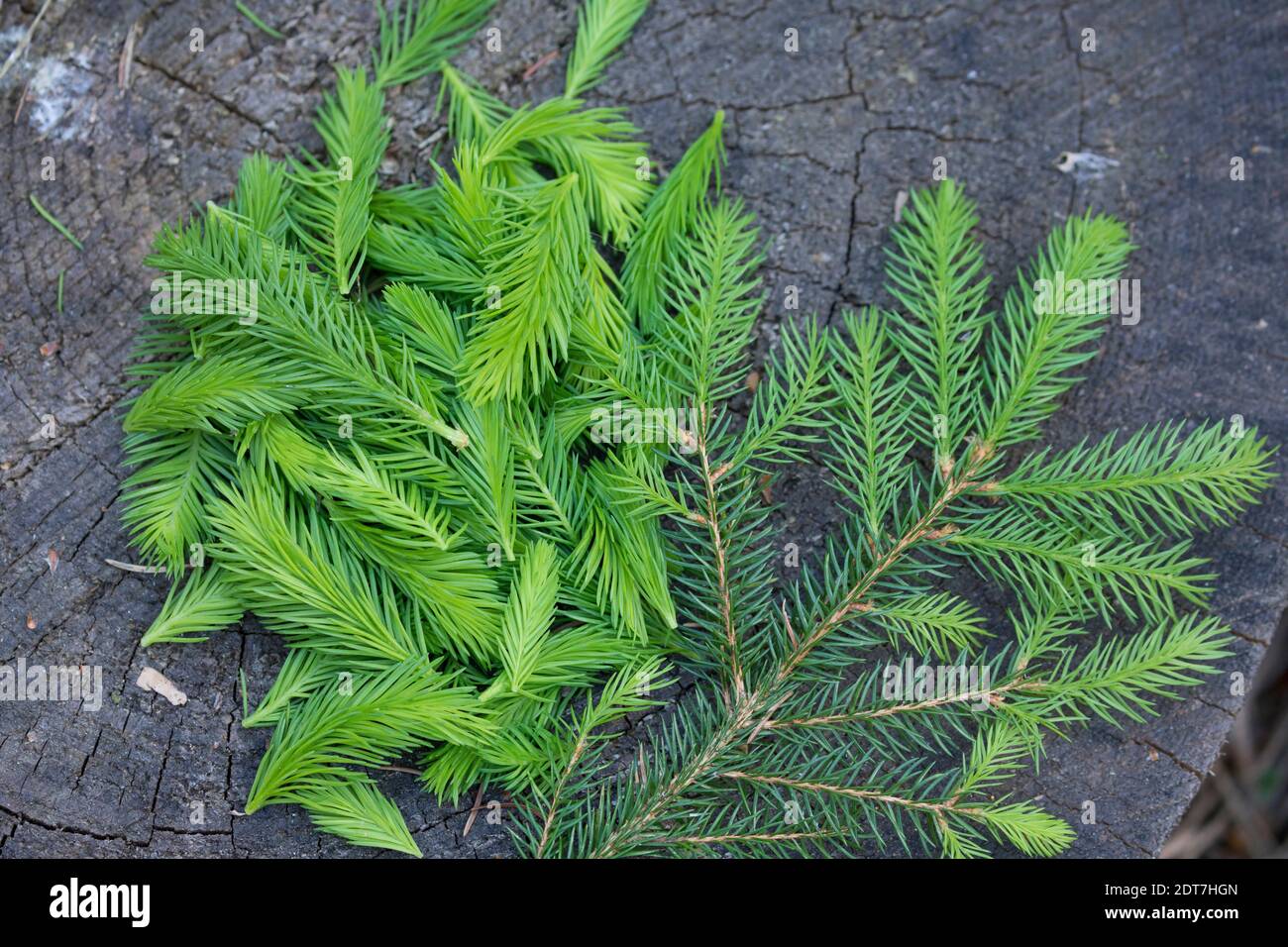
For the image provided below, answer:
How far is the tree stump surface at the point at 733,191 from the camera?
1.79 metres

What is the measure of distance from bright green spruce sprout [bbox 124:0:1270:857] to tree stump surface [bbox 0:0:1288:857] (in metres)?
0.08

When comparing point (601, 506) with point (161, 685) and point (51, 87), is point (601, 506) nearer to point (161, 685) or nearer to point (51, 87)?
point (161, 685)

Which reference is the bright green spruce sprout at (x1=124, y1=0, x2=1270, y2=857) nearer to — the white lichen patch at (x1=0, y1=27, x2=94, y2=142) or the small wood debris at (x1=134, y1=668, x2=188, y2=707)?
the small wood debris at (x1=134, y1=668, x2=188, y2=707)

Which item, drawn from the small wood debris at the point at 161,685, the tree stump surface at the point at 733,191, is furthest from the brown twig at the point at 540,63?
the small wood debris at the point at 161,685

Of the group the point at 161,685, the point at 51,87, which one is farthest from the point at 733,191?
the point at 161,685

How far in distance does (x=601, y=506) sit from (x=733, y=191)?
0.67m

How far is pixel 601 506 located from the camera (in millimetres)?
1778

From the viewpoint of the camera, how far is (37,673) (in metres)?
1.78

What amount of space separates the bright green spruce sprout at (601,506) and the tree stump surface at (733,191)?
0.27 feet

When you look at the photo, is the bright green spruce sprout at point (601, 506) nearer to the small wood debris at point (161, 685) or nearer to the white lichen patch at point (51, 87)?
the small wood debris at point (161, 685)

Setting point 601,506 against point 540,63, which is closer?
point 601,506
